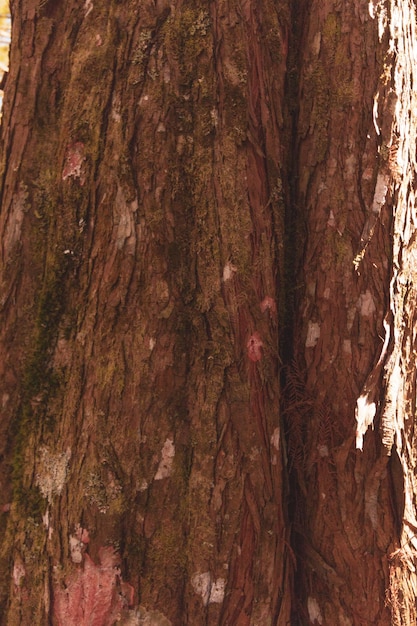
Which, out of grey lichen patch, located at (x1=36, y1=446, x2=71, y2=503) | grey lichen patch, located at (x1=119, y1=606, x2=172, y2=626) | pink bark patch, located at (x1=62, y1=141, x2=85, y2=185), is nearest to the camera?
grey lichen patch, located at (x1=119, y1=606, x2=172, y2=626)

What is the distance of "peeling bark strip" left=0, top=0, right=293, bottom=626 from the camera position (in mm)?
1946

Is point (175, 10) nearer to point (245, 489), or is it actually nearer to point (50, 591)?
point (245, 489)

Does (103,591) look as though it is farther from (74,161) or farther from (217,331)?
(74,161)

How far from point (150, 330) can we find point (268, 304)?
389 millimetres

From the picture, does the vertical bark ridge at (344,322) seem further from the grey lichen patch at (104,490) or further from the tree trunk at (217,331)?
the grey lichen patch at (104,490)

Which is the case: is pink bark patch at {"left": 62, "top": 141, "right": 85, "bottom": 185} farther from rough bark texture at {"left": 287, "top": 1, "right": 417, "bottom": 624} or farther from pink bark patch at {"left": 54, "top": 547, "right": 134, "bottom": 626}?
pink bark patch at {"left": 54, "top": 547, "right": 134, "bottom": 626}

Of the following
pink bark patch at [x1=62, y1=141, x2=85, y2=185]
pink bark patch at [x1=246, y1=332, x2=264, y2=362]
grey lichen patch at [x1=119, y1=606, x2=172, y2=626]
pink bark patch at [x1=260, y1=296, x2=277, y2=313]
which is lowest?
grey lichen patch at [x1=119, y1=606, x2=172, y2=626]

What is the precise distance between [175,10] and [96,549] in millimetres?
1747

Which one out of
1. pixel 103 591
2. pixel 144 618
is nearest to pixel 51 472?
pixel 103 591

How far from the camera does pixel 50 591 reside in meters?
1.98

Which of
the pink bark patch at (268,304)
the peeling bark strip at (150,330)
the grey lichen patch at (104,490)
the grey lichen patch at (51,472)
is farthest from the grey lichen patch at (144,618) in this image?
the pink bark patch at (268,304)

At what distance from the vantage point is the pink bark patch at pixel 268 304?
2059 mm

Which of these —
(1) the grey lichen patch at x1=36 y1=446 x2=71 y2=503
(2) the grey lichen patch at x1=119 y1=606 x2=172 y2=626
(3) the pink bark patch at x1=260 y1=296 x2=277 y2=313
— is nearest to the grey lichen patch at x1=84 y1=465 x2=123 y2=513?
(1) the grey lichen patch at x1=36 y1=446 x2=71 y2=503

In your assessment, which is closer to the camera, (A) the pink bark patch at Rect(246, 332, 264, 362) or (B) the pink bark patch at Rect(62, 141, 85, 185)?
(A) the pink bark patch at Rect(246, 332, 264, 362)
